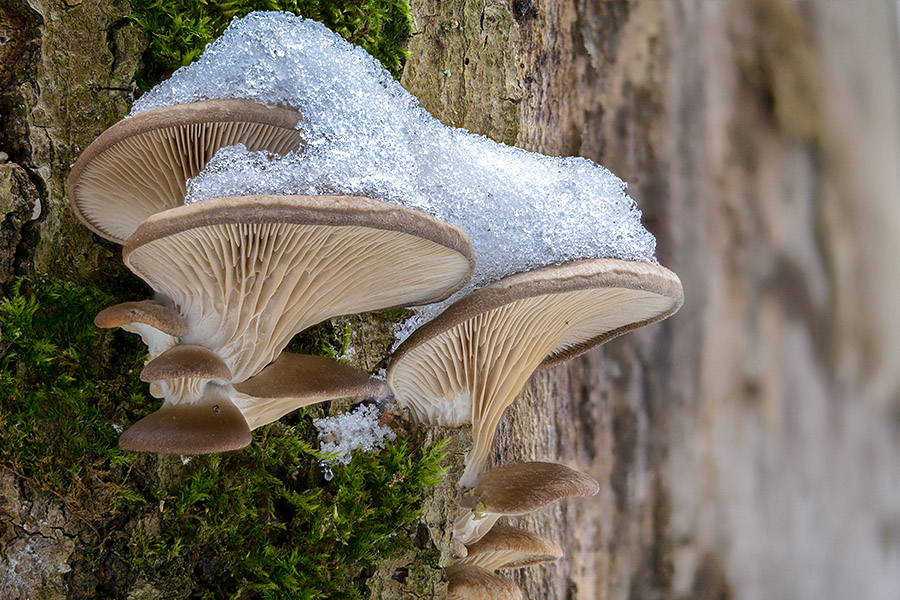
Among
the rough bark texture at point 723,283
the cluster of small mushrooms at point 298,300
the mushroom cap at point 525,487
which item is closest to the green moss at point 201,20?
the rough bark texture at point 723,283

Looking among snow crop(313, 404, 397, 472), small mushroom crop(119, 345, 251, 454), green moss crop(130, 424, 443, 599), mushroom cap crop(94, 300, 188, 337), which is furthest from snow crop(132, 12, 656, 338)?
green moss crop(130, 424, 443, 599)

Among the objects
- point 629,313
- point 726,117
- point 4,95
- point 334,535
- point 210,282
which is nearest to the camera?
point 210,282

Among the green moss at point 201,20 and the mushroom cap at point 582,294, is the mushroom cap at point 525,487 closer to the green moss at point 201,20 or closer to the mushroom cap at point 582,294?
the mushroom cap at point 582,294

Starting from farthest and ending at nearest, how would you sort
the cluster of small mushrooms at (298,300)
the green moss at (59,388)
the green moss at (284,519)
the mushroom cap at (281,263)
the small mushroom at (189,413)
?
the green moss at (284,519) < the green moss at (59,388) < the small mushroom at (189,413) < the cluster of small mushrooms at (298,300) < the mushroom cap at (281,263)

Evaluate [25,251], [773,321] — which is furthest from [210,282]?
[773,321]

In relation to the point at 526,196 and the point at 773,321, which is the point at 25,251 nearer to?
the point at 526,196
